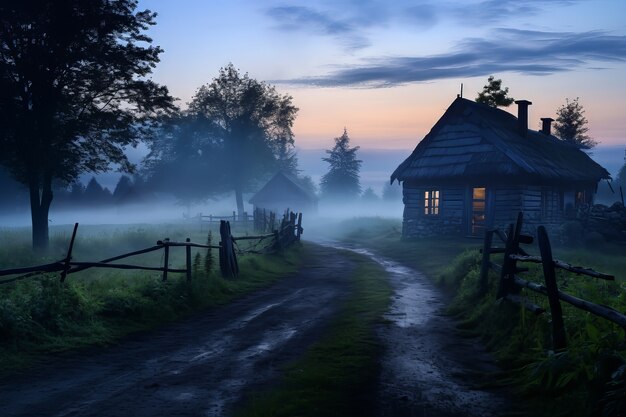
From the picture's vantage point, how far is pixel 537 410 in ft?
18.0

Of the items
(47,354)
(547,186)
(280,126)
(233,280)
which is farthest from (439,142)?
(280,126)

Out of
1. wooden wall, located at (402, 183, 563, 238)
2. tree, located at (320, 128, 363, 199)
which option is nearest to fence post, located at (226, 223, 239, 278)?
wooden wall, located at (402, 183, 563, 238)

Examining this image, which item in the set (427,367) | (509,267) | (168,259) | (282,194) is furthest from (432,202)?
(282,194)

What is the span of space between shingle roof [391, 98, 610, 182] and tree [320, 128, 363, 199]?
48387mm

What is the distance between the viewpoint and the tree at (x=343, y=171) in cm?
8025

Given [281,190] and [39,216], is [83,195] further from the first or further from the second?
[39,216]

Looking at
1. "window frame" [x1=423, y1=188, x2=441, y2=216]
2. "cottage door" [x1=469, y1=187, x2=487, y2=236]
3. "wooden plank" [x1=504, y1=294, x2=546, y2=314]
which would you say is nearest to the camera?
"wooden plank" [x1=504, y1=294, x2=546, y2=314]

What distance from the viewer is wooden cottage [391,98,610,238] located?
26562mm

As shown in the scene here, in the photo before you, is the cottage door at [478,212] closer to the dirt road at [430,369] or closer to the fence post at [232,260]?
the fence post at [232,260]

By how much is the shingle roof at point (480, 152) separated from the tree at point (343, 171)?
1905 inches

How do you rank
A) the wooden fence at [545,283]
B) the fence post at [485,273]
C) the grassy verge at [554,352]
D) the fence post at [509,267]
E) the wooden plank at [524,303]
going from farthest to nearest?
the fence post at [485,273] < the fence post at [509,267] < the wooden plank at [524,303] < the wooden fence at [545,283] < the grassy verge at [554,352]

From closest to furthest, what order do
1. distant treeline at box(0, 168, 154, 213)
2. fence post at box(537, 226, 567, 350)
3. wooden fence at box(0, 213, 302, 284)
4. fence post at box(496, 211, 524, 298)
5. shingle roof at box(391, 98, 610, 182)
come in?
fence post at box(537, 226, 567, 350) < fence post at box(496, 211, 524, 298) < wooden fence at box(0, 213, 302, 284) < shingle roof at box(391, 98, 610, 182) < distant treeline at box(0, 168, 154, 213)

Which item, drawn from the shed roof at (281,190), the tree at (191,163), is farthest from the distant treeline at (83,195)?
the shed roof at (281,190)

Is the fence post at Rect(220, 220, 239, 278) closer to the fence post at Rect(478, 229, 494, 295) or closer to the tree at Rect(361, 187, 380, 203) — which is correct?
the fence post at Rect(478, 229, 494, 295)
